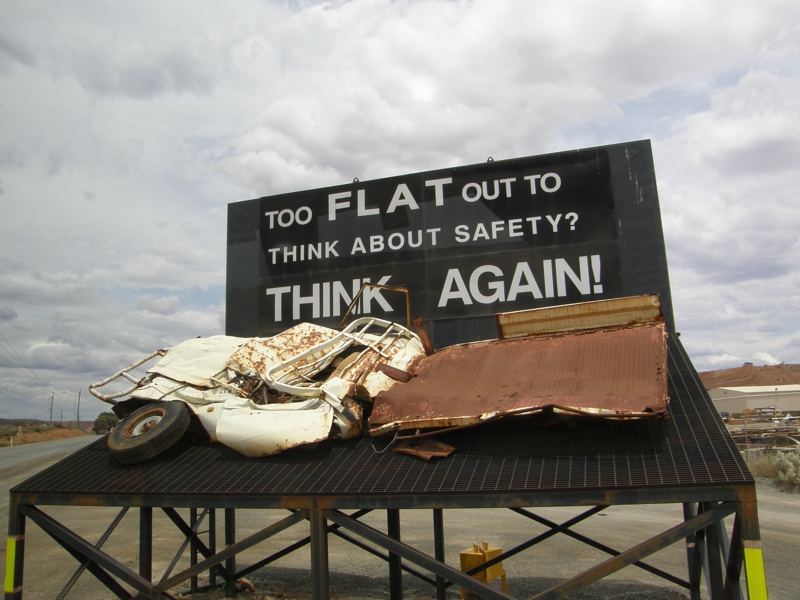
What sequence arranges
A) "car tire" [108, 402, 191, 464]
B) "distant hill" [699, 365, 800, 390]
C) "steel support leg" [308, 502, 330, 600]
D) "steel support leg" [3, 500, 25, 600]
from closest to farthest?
"steel support leg" [308, 502, 330, 600], "steel support leg" [3, 500, 25, 600], "car tire" [108, 402, 191, 464], "distant hill" [699, 365, 800, 390]

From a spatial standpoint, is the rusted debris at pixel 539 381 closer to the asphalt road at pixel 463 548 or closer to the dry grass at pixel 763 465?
the asphalt road at pixel 463 548

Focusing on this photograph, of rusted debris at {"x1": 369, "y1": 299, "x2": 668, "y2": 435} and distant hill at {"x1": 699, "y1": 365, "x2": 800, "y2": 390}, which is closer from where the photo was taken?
rusted debris at {"x1": 369, "y1": 299, "x2": 668, "y2": 435}

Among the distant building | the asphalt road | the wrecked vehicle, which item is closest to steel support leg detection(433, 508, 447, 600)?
the asphalt road

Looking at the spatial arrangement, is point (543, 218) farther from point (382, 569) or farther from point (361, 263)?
point (382, 569)

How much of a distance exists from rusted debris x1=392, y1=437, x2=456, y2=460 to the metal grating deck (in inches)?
2.3

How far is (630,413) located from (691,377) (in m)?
1.50

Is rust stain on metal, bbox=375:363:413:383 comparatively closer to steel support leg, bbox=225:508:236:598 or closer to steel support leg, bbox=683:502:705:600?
steel support leg, bbox=683:502:705:600

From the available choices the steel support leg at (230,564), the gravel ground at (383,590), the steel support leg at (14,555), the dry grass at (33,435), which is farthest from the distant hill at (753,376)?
the steel support leg at (14,555)

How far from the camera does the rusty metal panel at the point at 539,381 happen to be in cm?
465

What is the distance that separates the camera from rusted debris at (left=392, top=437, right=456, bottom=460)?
15.8 ft

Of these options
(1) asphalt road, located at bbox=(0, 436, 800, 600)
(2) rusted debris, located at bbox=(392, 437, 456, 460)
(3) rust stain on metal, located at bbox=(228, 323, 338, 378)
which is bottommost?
(1) asphalt road, located at bbox=(0, 436, 800, 600)

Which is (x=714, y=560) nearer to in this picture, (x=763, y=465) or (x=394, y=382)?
(x=394, y=382)

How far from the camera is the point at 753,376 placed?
95750mm

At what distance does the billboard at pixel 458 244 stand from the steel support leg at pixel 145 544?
3.33 metres
